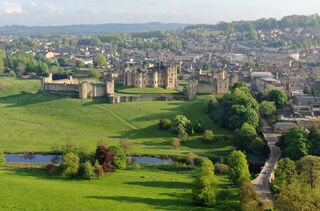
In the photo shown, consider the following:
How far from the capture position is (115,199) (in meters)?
38.5

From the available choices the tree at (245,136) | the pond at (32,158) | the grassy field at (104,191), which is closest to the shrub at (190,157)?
the grassy field at (104,191)

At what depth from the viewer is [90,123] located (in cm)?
7088

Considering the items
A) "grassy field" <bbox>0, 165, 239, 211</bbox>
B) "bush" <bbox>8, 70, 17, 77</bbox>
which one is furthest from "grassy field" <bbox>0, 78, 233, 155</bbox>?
"bush" <bbox>8, 70, 17, 77</bbox>

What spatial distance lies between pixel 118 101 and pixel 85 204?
45251mm

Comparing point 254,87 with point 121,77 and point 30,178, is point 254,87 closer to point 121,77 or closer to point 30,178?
point 121,77

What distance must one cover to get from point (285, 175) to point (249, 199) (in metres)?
7.20

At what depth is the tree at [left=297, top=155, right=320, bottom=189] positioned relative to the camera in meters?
36.3

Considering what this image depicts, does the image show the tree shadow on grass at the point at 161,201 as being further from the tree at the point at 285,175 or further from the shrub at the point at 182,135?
the shrub at the point at 182,135

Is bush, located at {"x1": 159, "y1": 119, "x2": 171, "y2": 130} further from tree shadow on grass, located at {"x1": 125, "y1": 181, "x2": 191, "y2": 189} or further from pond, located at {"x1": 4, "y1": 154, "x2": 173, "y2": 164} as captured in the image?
tree shadow on grass, located at {"x1": 125, "y1": 181, "x2": 191, "y2": 189}

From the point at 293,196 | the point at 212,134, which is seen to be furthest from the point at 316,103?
the point at 293,196

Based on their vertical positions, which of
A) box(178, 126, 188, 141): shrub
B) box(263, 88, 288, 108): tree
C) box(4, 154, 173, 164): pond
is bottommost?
box(4, 154, 173, 164): pond

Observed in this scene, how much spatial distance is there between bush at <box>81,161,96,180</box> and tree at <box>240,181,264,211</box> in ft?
61.4

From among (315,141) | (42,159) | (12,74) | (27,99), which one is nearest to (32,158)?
(42,159)

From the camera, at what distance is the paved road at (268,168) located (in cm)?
3916
